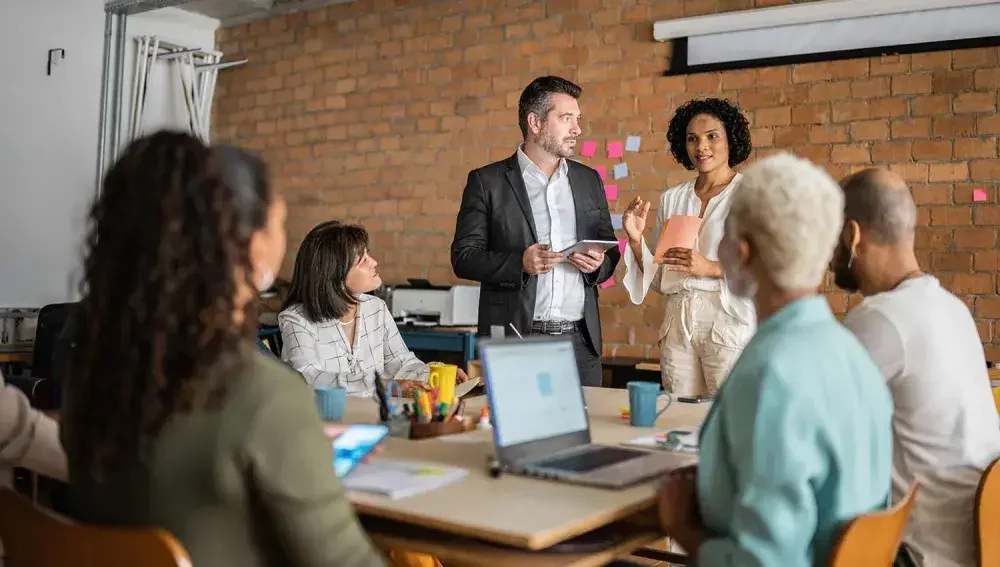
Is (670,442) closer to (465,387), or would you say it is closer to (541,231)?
(465,387)

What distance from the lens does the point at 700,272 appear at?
125 inches

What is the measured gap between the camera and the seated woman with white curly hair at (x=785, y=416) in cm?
129

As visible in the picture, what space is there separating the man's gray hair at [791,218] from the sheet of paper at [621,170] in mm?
3768

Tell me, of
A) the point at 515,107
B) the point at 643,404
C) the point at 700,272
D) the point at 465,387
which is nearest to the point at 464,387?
the point at 465,387

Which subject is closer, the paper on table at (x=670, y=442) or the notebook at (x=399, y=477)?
the notebook at (x=399, y=477)

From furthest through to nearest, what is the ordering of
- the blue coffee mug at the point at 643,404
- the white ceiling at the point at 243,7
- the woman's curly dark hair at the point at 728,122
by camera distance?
the white ceiling at the point at 243,7 < the woman's curly dark hair at the point at 728,122 < the blue coffee mug at the point at 643,404

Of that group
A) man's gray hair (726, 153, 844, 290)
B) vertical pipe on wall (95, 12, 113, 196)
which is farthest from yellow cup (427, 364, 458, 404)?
vertical pipe on wall (95, 12, 113, 196)

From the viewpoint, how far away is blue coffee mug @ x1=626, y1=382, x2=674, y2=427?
2.19m

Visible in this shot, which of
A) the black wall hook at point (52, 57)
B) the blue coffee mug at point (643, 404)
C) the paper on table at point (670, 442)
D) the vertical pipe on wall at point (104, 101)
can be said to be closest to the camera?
the paper on table at point (670, 442)

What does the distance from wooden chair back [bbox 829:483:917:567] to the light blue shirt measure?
0.10 ft

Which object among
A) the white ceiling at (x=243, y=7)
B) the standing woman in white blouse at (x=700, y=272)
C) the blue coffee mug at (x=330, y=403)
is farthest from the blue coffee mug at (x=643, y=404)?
the white ceiling at (x=243, y=7)

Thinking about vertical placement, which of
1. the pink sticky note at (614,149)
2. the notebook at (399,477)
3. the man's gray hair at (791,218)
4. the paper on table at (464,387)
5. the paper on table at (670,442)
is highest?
the pink sticky note at (614,149)

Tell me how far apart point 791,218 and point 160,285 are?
0.85 m

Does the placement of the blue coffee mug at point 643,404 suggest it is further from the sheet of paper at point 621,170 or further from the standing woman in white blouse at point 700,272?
the sheet of paper at point 621,170
